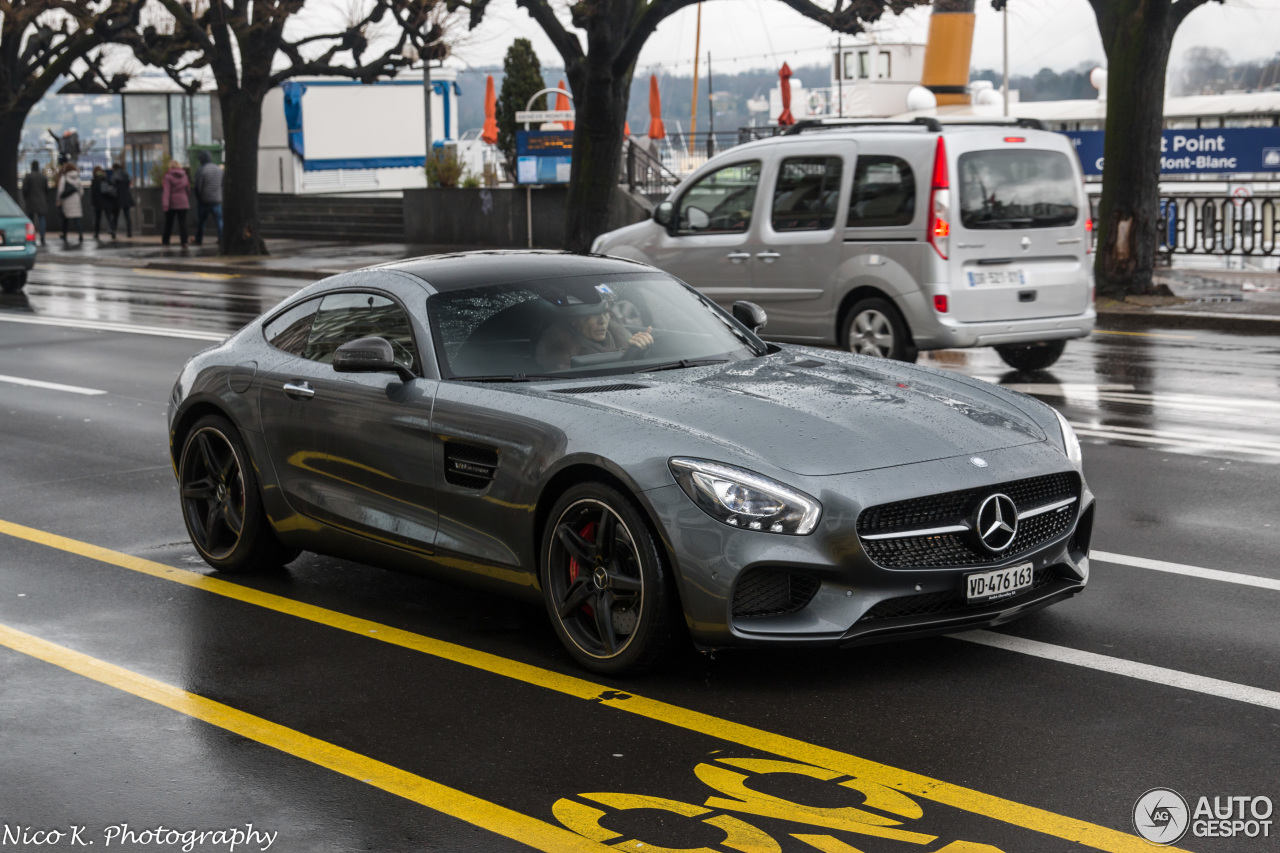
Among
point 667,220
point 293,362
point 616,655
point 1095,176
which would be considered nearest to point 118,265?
point 1095,176

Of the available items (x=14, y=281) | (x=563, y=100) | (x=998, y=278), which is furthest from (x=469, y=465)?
(x=563, y=100)

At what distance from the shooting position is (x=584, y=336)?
20.7ft

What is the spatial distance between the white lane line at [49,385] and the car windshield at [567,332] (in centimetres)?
749

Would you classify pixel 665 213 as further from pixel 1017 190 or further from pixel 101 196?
pixel 101 196

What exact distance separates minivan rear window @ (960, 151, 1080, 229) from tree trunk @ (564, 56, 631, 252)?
12.1 meters

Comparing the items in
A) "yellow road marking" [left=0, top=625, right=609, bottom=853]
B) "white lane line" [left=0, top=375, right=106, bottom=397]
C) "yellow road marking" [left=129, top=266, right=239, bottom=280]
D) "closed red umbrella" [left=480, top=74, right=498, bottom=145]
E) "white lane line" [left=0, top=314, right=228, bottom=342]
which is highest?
"closed red umbrella" [left=480, top=74, right=498, bottom=145]

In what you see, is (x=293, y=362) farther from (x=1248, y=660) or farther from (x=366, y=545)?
(x=1248, y=660)

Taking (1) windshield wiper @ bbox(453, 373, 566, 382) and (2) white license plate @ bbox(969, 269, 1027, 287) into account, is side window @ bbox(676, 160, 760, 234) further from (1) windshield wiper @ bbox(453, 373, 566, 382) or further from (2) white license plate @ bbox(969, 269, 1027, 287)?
(1) windshield wiper @ bbox(453, 373, 566, 382)

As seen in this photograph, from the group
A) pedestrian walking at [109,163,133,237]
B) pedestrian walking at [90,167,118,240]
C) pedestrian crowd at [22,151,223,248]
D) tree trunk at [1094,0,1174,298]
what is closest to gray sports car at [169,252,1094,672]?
tree trunk at [1094,0,1174,298]

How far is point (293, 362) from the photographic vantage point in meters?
6.79

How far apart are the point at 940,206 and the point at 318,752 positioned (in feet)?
27.7

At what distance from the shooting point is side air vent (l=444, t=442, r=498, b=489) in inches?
225

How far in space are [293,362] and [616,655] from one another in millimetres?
2281

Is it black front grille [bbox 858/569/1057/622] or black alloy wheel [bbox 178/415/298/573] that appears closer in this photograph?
black front grille [bbox 858/569/1057/622]
